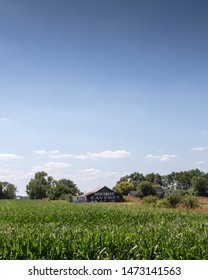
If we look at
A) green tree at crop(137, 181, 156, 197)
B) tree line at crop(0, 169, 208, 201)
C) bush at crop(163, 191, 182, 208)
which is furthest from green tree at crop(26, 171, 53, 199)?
bush at crop(163, 191, 182, 208)

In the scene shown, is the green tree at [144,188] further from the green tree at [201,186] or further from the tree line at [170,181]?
the green tree at [201,186]

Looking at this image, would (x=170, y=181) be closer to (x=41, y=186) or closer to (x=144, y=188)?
(x=41, y=186)

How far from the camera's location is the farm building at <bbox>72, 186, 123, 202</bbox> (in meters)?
107

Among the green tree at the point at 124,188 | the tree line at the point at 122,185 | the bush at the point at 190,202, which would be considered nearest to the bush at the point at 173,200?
the bush at the point at 190,202

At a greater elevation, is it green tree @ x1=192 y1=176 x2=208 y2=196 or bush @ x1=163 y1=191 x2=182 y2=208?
green tree @ x1=192 y1=176 x2=208 y2=196

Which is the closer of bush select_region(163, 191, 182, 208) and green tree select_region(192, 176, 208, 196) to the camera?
A: bush select_region(163, 191, 182, 208)

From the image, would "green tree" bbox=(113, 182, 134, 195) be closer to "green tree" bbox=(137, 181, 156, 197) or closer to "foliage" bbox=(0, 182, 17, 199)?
"green tree" bbox=(137, 181, 156, 197)

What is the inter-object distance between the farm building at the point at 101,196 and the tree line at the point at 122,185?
391 centimetres

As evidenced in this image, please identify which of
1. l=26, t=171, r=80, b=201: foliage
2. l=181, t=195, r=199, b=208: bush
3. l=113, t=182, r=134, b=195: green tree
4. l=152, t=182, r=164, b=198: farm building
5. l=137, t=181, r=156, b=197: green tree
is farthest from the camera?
l=26, t=171, r=80, b=201: foliage

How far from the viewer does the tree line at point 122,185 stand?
11934 cm

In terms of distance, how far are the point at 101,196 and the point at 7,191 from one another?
65359 millimetres
